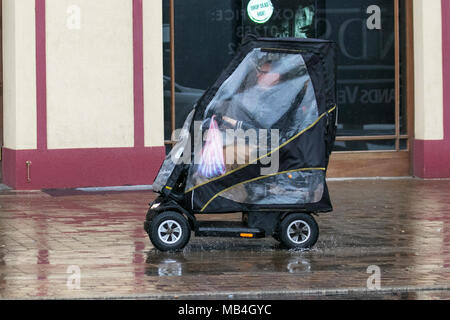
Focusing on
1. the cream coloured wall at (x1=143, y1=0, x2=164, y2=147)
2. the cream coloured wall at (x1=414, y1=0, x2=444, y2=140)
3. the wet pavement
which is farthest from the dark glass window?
the wet pavement

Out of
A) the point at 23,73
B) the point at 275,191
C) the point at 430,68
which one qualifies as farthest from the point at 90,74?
the point at 275,191

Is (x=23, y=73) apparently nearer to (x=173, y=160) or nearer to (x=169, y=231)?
(x=173, y=160)

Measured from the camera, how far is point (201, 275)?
8867 millimetres

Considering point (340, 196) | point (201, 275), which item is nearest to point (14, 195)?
point (340, 196)

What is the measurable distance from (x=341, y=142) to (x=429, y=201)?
382 cm

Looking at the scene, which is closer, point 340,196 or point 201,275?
point 201,275

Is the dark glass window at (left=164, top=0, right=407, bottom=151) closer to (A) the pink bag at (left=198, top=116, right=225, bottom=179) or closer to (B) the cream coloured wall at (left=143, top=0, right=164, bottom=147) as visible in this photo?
(B) the cream coloured wall at (left=143, top=0, right=164, bottom=147)

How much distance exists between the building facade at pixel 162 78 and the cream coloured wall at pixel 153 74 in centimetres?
2

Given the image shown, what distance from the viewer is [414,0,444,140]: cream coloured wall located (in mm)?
18219

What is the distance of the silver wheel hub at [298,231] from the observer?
10312mm

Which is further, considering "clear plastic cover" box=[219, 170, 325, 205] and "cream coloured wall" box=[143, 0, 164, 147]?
"cream coloured wall" box=[143, 0, 164, 147]

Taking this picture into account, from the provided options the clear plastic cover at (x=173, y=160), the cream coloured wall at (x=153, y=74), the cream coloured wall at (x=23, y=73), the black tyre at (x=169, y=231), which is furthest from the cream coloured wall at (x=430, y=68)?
the black tyre at (x=169, y=231)

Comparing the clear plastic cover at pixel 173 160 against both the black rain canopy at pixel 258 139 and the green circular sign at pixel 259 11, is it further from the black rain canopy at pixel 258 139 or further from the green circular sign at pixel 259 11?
the green circular sign at pixel 259 11

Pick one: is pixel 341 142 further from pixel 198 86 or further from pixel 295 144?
pixel 295 144
